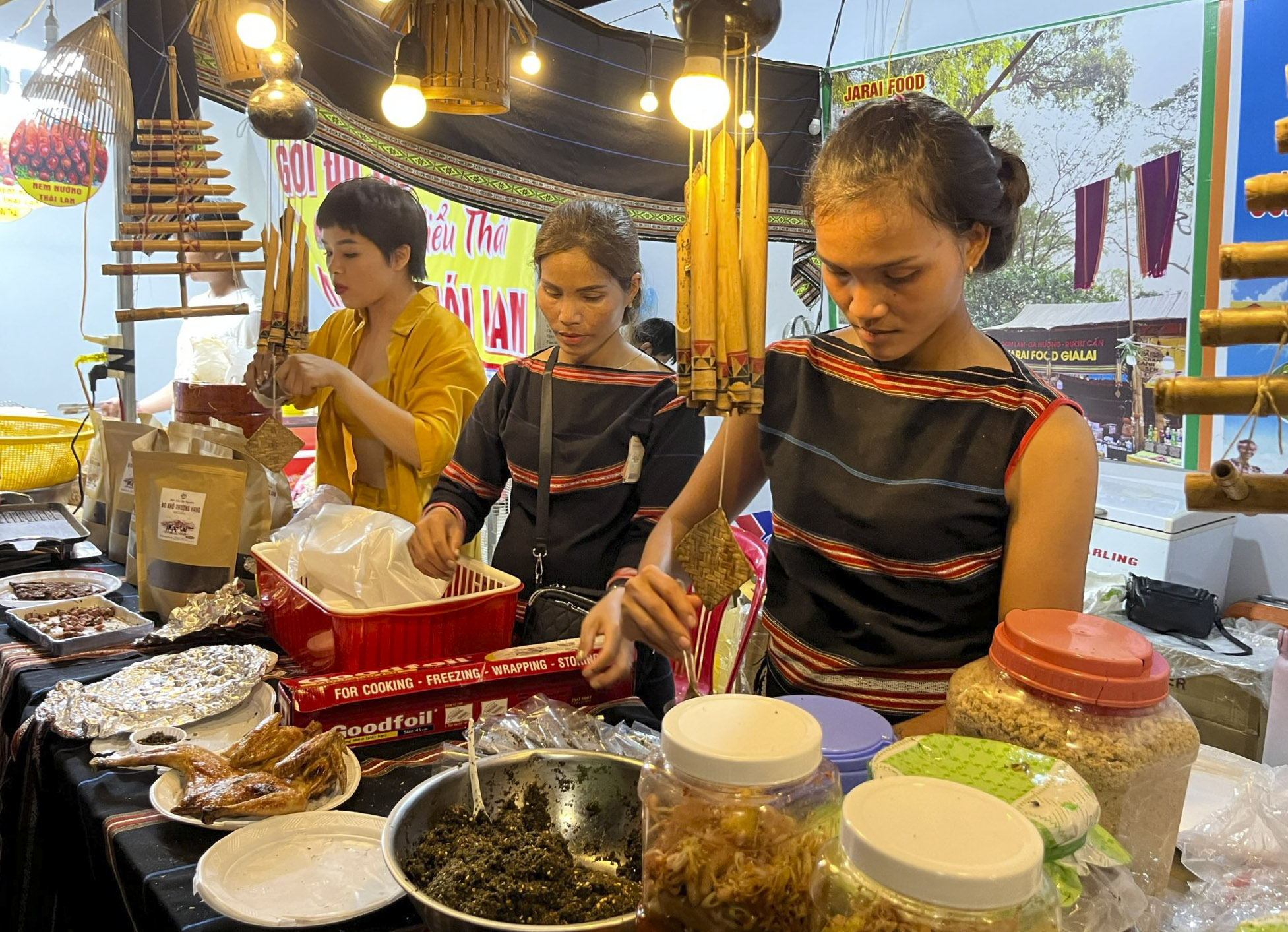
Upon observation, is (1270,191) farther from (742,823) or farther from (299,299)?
(299,299)

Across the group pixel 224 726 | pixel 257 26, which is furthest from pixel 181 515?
pixel 257 26

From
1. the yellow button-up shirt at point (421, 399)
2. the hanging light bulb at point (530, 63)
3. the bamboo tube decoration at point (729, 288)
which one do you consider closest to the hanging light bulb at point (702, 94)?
the bamboo tube decoration at point (729, 288)

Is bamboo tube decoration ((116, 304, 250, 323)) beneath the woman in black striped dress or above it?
above

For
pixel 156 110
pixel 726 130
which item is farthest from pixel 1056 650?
pixel 156 110

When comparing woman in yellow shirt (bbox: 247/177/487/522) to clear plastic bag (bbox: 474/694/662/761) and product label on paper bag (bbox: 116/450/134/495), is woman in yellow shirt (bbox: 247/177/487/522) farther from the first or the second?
clear plastic bag (bbox: 474/694/662/761)

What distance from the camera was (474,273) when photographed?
436cm

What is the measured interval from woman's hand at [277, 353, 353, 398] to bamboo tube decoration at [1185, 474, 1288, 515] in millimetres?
1753

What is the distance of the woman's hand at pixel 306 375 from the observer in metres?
1.99

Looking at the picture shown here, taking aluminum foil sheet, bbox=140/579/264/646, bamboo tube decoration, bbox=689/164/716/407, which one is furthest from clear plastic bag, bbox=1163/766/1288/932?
aluminum foil sheet, bbox=140/579/264/646

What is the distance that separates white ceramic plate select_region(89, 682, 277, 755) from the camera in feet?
4.06

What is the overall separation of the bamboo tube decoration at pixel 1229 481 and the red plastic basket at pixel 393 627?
1.00 m

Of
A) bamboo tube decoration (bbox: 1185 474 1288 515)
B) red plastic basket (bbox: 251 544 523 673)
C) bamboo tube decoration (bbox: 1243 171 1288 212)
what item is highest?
bamboo tube decoration (bbox: 1243 171 1288 212)

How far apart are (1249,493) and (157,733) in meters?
1.35

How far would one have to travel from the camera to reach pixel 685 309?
0.91 meters
